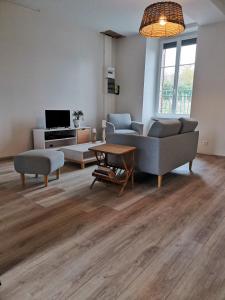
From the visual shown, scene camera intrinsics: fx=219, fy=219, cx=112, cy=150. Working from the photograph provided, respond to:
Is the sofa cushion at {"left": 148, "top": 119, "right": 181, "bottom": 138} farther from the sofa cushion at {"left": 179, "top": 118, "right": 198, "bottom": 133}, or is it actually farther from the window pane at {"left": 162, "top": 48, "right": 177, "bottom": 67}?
the window pane at {"left": 162, "top": 48, "right": 177, "bottom": 67}

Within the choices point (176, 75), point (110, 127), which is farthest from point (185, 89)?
point (110, 127)

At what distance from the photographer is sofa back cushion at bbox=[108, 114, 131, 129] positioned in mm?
5461

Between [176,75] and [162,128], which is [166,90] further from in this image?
[162,128]

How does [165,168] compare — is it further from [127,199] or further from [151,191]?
[127,199]

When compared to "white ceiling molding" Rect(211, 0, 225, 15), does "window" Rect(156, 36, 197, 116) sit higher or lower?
lower

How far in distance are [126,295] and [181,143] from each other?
7.96ft

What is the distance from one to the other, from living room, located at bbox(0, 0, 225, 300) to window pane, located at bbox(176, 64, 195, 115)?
1.0 inches

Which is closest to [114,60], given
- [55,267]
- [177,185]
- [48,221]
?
[177,185]

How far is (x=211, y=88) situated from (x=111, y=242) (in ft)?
14.3

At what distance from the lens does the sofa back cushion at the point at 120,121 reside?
5.46m

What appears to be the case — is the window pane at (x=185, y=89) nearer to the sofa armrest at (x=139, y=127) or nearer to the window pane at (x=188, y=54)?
the window pane at (x=188, y=54)

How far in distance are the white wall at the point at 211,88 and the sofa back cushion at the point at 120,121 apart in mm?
1611

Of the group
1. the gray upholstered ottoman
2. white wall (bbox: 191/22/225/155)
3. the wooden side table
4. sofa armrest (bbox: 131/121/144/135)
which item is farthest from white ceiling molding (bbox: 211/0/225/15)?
the gray upholstered ottoman

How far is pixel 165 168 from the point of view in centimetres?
303
